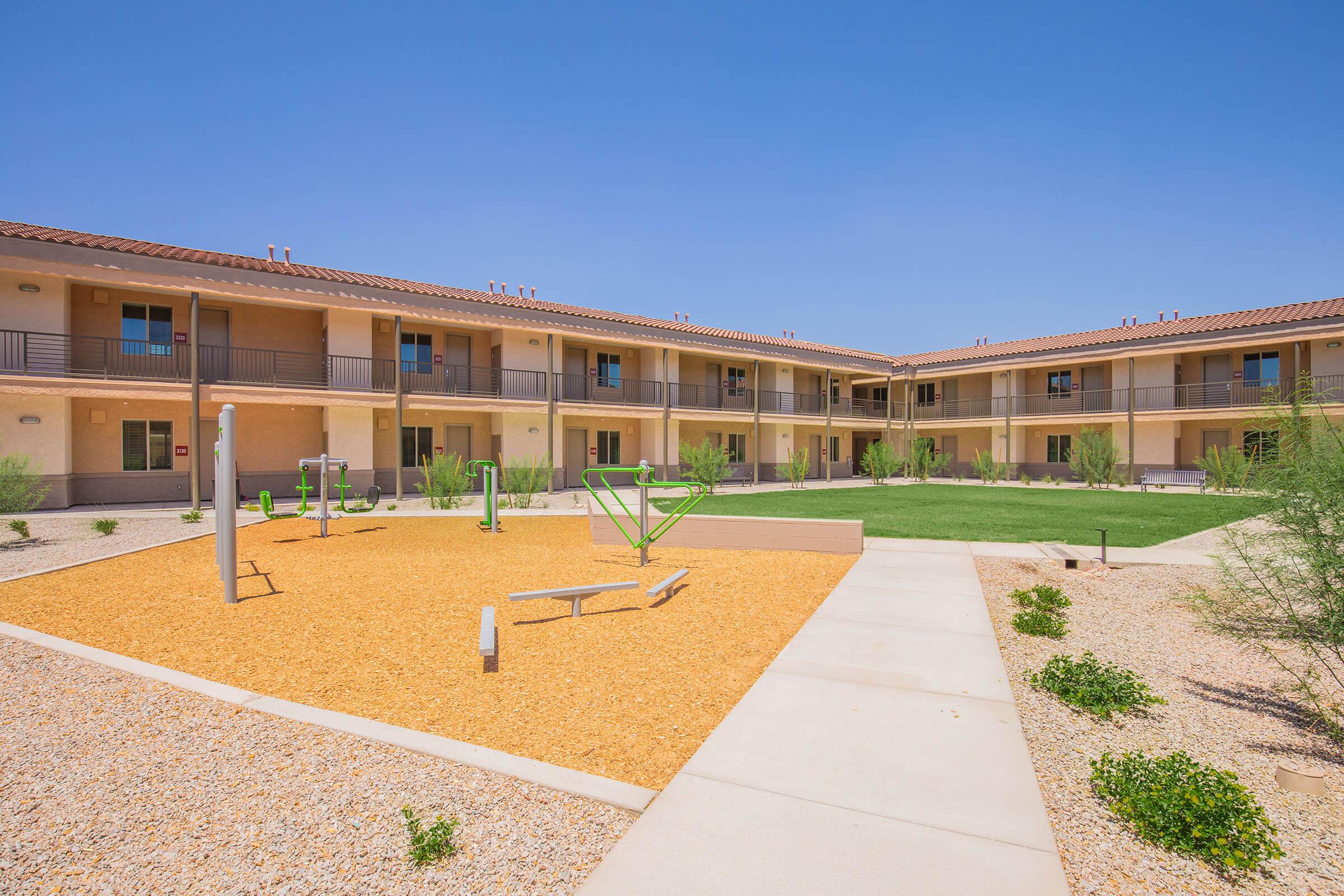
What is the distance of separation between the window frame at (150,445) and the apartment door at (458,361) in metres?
8.50

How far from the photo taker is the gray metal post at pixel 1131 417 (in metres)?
29.3

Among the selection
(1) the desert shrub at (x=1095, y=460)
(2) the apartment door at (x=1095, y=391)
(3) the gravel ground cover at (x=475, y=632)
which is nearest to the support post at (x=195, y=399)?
(3) the gravel ground cover at (x=475, y=632)

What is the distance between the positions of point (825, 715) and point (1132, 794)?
162 centimetres

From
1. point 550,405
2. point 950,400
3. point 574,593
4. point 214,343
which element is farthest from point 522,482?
point 950,400

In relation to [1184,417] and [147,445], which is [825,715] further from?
[1184,417]

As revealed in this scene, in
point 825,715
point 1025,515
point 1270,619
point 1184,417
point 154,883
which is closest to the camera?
point 154,883

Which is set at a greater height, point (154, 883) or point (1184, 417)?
point (1184, 417)

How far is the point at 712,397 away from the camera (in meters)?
32.5

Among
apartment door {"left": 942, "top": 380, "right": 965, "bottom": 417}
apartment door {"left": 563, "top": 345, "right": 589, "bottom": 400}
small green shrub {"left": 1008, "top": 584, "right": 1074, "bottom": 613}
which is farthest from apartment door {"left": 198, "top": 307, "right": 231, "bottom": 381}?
apartment door {"left": 942, "top": 380, "right": 965, "bottom": 417}

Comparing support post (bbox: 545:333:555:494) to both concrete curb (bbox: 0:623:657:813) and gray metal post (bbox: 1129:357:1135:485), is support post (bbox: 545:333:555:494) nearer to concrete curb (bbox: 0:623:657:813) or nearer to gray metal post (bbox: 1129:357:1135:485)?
concrete curb (bbox: 0:623:657:813)

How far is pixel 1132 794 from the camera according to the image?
3059 mm

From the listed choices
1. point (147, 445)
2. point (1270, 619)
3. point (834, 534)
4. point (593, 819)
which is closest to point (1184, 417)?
point (834, 534)

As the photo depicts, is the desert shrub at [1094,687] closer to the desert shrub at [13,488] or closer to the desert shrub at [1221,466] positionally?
the desert shrub at [13,488]

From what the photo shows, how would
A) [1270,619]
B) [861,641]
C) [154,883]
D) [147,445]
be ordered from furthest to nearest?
[147,445] < [861,641] < [1270,619] < [154,883]
